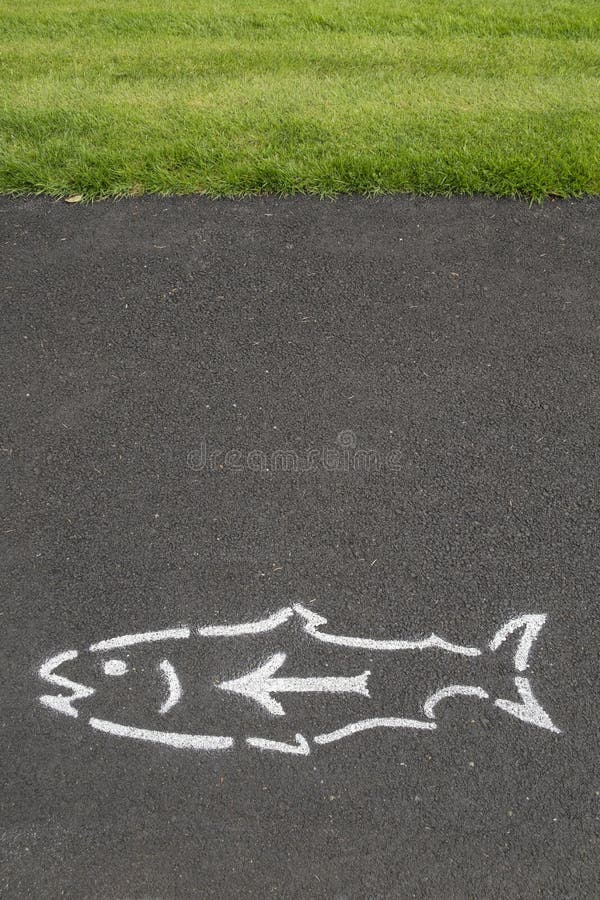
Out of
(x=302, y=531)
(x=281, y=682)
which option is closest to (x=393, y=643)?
(x=281, y=682)

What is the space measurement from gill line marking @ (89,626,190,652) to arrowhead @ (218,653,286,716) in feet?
0.96

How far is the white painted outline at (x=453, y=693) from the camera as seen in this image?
10.9ft

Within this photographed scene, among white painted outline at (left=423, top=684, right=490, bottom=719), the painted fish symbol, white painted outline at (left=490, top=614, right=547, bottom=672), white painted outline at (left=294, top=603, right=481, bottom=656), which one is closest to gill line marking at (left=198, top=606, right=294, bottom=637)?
the painted fish symbol

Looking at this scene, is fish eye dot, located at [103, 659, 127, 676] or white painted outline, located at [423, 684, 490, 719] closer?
white painted outline, located at [423, 684, 490, 719]

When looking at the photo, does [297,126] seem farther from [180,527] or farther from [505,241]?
[180,527]

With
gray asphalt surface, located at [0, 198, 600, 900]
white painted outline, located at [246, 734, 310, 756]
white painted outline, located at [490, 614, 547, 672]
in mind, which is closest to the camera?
gray asphalt surface, located at [0, 198, 600, 900]

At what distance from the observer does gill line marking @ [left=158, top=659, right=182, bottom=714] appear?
11.0 feet

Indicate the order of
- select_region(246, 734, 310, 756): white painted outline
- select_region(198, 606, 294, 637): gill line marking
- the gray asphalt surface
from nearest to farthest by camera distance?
the gray asphalt surface, select_region(246, 734, 310, 756): white painted outline, select_region(198, 606, 294, 637): gill line marking

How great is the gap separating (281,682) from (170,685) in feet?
1.42

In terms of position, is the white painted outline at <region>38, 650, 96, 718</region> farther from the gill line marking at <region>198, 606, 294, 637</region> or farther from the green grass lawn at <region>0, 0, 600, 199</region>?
the green grass lawn at <region>0, 0, 600, 199</region>

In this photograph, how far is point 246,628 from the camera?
11.7 feet

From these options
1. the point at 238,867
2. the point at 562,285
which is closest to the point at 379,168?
the point at 562,285

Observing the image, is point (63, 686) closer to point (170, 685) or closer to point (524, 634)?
point (170, 685)

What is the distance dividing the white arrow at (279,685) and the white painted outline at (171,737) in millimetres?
202
